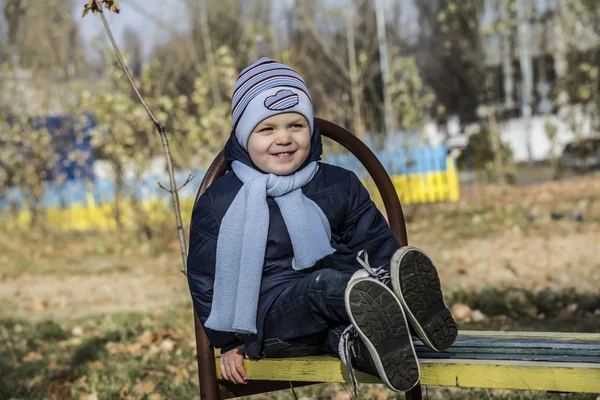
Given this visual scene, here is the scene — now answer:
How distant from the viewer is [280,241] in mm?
2428

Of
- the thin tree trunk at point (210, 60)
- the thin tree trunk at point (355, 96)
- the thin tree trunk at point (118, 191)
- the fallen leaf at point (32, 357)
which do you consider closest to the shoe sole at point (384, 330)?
the fallen leaf at point (32, 357)

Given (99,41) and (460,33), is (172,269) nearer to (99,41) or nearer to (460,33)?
(99,41)

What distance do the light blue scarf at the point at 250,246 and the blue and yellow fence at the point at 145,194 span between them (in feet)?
24.9

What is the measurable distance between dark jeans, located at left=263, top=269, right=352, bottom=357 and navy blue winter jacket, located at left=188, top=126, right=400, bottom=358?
40 mm

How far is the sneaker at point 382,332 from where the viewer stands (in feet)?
6.40

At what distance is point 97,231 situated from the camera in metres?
12.7

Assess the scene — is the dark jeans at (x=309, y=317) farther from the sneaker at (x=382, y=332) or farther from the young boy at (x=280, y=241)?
the sneaker at (x=382, y=332)

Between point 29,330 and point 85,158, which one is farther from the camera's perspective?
point 85,158

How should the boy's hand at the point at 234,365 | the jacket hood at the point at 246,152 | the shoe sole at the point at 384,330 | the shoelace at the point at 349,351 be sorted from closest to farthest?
the shoe sole at the point at 384,330, the shoelace at the point at 349,351, the boy's hand at the point at 234,365, the jacket hood at the point at 246,152

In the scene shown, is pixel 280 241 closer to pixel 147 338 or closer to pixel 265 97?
pixel 265 97

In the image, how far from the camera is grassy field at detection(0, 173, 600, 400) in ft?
13.0

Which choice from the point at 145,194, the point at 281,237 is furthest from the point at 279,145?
the point at 145,194

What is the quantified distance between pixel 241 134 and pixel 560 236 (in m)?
5.53

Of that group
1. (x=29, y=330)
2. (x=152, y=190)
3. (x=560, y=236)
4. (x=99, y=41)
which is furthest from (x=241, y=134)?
(x=152, y=190)
